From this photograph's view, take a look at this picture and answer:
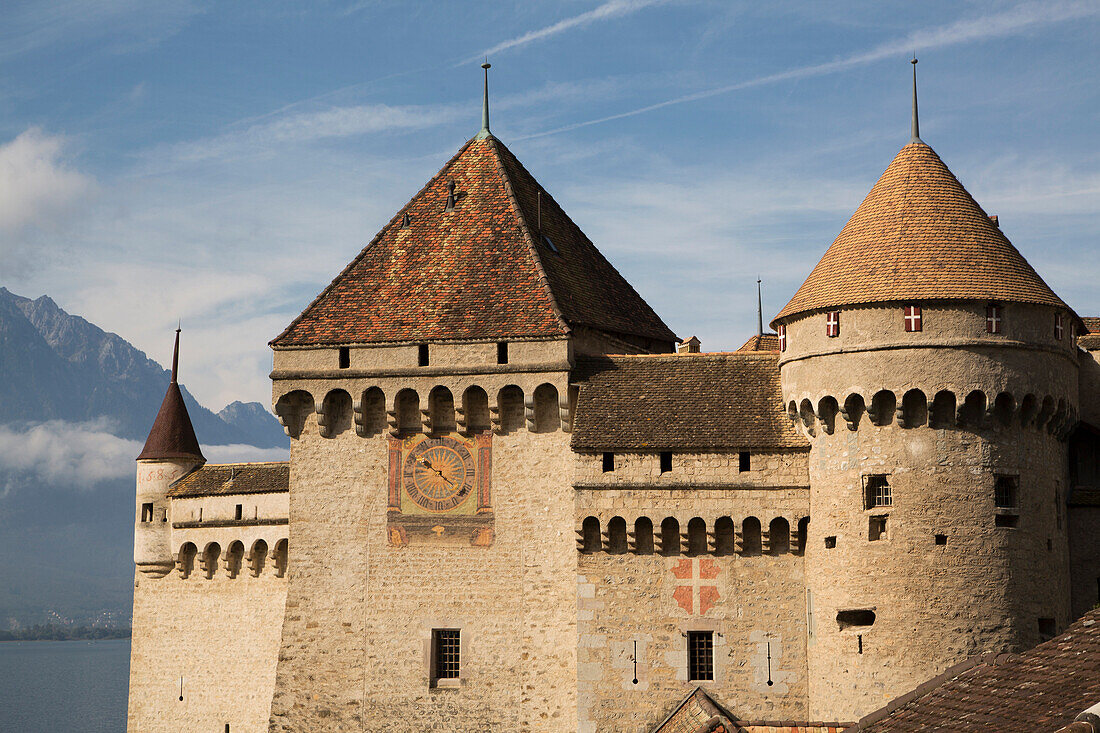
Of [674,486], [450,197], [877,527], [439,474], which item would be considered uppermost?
[450,197]

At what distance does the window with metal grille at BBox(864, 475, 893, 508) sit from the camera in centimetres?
2814

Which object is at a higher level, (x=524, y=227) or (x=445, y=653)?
(x=524, y=227)

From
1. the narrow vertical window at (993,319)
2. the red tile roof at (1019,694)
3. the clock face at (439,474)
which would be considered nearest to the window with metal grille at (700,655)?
the clock face at (439,474)

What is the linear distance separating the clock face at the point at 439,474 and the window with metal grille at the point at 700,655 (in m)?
5.73

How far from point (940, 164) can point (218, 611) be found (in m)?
20.8

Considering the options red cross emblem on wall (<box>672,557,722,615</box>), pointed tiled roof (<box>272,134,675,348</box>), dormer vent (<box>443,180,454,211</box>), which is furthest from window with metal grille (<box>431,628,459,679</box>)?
dormer vent (<box>443,180,454,211</box>)

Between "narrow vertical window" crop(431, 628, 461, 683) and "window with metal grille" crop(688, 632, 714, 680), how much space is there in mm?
4960

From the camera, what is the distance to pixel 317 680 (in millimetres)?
30828

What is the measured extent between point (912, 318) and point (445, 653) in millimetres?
12015

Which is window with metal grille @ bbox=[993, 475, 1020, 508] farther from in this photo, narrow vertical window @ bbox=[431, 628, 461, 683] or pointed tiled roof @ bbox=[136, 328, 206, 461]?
pointed tiled roof @ bbox=[136, 328, 206, 461]

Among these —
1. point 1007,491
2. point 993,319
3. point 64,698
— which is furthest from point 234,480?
point 64,698

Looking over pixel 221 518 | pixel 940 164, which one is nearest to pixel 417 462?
pixel 221 518

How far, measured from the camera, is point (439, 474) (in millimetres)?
31156

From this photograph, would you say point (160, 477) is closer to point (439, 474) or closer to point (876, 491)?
point (439, 474)
